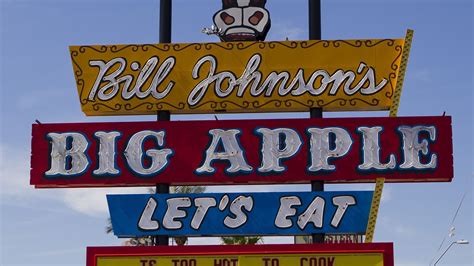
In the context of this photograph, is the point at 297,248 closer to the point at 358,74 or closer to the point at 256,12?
the point at 358,74

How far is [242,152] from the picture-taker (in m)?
17.3

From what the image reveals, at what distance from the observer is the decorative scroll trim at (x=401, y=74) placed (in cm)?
1722

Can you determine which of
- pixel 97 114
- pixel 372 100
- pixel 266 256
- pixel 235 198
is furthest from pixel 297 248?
pixel 97 114

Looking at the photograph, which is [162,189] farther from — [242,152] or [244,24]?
[244,24]

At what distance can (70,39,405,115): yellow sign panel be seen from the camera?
17.5 metres

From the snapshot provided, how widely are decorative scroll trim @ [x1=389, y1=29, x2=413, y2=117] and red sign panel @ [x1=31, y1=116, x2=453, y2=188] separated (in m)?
0.31

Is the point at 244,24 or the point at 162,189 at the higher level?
the point at 244,24

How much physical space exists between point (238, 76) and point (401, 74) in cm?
334

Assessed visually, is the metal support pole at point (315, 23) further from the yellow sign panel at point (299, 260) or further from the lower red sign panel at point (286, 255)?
the yellow sign panel at point (299, 260)

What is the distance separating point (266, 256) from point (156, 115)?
3.99 m

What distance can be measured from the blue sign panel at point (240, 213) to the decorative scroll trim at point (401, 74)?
1848 millimetres

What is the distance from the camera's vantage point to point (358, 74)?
1756 cm

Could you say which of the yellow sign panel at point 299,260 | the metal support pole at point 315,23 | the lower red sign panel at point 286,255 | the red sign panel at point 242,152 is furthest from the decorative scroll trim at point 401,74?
the yellow sign panel at point 299,260

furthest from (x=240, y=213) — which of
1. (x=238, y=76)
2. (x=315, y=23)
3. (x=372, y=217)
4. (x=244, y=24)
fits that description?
(x=315, y=23)
